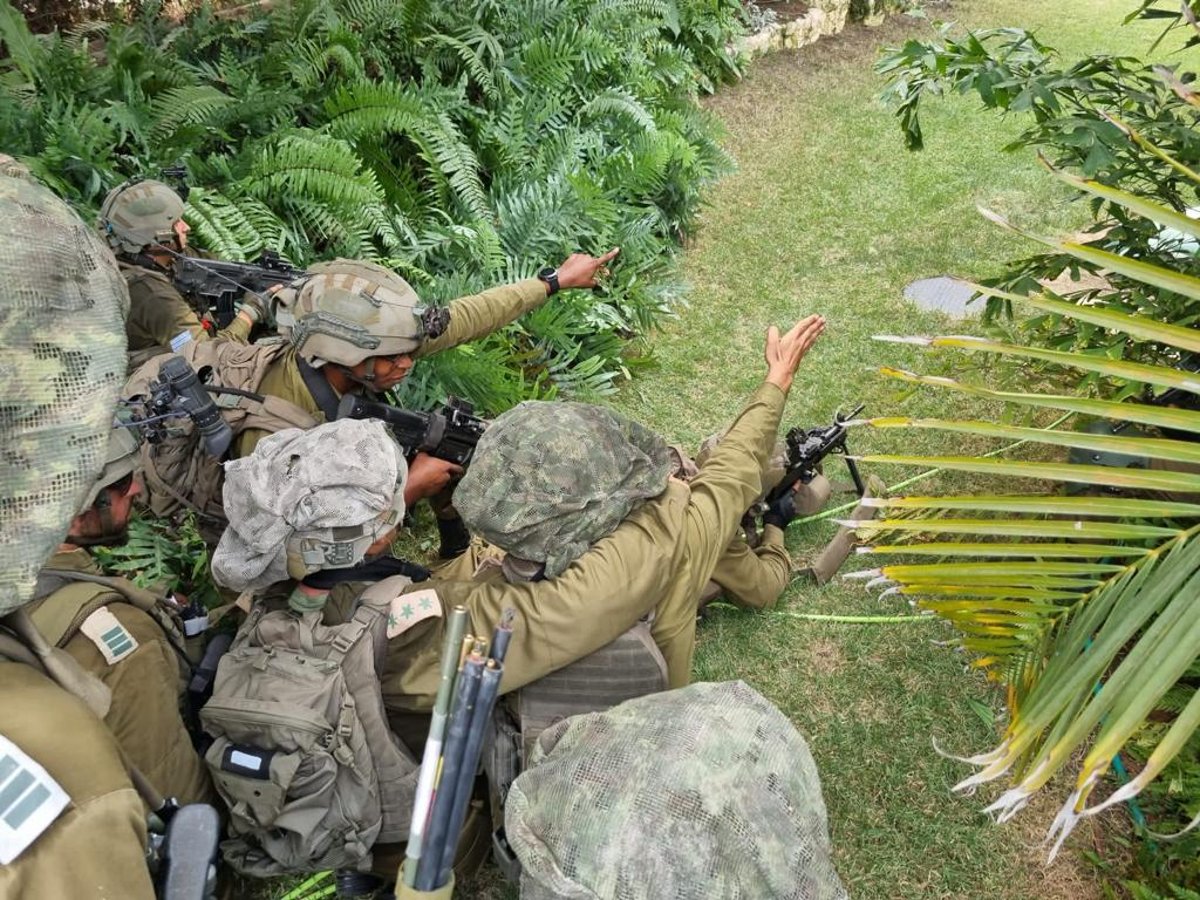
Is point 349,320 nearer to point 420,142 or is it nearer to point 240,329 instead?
point 240,329

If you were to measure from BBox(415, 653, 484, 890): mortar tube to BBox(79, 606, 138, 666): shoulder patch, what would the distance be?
1.31 meters

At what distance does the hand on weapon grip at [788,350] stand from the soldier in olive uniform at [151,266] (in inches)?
95.8

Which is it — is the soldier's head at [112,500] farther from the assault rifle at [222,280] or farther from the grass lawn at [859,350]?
the assault rifle at [222,280]

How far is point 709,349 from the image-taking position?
18.6ft

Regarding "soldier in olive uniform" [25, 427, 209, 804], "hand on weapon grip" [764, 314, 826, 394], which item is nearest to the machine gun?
"hand on weapon grip" [764, 314, 826, 394]

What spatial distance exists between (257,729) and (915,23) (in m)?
12.7

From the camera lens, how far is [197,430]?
2988 millimetres

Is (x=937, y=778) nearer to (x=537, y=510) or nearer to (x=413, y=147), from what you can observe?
(x=537, y=510)

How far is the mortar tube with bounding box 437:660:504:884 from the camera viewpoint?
1141mm

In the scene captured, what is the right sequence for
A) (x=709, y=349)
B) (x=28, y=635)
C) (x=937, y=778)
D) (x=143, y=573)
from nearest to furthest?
1. (x=28, y=635)
2. (x=937, y=778)
3. (x=143, y=573)
4. (x=709, y=349)

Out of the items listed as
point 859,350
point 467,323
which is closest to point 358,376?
point 467,323

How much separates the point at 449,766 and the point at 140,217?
372cm

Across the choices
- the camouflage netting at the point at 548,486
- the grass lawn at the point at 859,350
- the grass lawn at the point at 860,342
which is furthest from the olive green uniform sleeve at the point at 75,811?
the grass lawn at the point at 860,342

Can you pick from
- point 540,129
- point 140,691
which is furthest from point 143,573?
point 540,129
